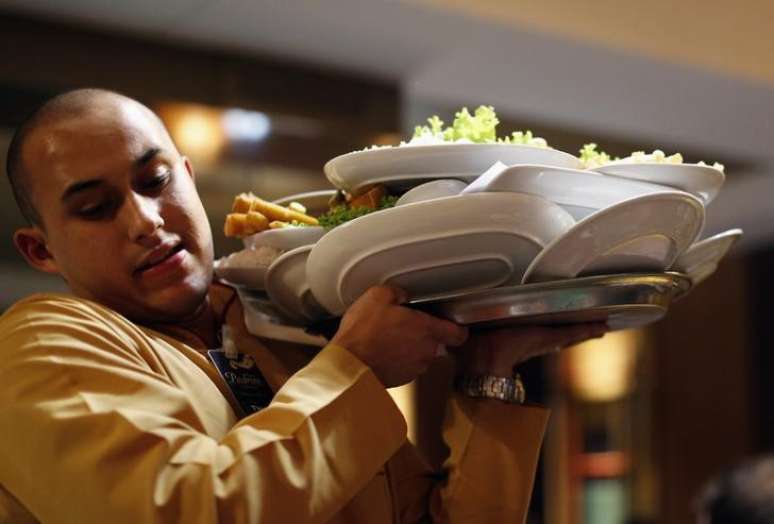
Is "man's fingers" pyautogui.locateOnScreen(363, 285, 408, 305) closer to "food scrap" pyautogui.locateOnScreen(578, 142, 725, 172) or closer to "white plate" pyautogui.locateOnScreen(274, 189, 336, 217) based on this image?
"food scrap" pyautogui.locateOnScreen(578, 142, 725, 172)

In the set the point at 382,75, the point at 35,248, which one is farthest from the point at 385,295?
the point at 382,75

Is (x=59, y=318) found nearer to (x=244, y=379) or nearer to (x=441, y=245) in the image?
(x=244, y=379)

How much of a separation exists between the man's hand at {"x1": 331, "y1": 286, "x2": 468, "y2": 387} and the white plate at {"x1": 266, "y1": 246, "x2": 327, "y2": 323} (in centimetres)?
12

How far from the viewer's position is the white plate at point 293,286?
3.77 feet

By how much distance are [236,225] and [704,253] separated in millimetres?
532

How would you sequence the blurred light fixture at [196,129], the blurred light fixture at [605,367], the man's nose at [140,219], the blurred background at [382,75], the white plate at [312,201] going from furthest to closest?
the blurred light fixture at [605,367]
the blurred light fixture at [196,129]
the blurred background at [382,75]
the white plate at [312,201]
the man's nose at [140,219]

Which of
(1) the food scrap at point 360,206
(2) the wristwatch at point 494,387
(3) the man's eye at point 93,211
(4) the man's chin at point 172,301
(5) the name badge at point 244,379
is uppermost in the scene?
(3) the man's eye at point 93,211

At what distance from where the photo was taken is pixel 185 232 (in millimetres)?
1184

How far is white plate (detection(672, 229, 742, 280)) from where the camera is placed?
1.15 meters

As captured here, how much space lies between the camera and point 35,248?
4.07 ft

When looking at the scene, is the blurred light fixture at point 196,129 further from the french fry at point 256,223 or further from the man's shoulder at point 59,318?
the man's shoulder at point 59,318

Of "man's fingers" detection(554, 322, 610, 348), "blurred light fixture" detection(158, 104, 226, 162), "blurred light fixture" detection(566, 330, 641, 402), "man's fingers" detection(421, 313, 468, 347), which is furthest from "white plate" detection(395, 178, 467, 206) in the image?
"blurred light fixture" detection(566, 330, 641, 402)

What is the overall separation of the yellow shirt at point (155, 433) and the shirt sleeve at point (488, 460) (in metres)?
0.15

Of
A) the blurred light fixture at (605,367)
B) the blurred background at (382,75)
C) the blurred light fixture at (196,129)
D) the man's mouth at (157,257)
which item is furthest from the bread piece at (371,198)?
the blurred light fixture at (605,367)
